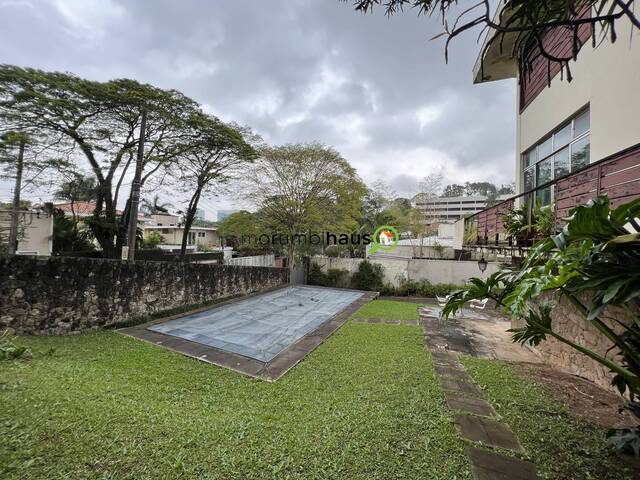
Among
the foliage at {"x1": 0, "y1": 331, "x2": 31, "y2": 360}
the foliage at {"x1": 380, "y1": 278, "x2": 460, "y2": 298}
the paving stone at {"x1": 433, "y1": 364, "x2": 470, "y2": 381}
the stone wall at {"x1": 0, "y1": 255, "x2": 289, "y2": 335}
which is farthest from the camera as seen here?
the foliage at {"x1": 380, "y1": 278, "x2": 460, "y2": 298}

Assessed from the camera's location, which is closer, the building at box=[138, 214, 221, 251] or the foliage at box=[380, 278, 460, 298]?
the foliage at box=[380, 278, 460, 298]

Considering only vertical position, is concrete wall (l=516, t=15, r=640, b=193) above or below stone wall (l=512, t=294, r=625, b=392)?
above

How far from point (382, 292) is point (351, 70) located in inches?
389

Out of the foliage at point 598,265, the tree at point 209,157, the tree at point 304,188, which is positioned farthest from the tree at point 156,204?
the foliage at point 598,265

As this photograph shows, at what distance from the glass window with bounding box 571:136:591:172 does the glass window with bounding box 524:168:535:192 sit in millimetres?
1605

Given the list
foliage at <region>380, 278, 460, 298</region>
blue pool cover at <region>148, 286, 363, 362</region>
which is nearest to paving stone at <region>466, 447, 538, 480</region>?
blue pool cover at <region>148, 286, 363, 362</region>

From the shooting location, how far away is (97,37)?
6.31 metres

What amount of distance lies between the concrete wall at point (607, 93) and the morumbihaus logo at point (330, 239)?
11.1 metres

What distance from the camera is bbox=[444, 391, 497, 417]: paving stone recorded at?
Answer: 2758mm

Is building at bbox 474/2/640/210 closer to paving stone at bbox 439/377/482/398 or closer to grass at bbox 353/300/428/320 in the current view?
paving stone at bbox 439/377/482/398

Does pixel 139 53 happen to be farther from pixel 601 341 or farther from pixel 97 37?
pixel 601 341

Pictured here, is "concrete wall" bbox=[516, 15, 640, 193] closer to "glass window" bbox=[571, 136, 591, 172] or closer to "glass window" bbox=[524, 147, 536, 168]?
"glass window" bbox=[571, 136, 591, 172]

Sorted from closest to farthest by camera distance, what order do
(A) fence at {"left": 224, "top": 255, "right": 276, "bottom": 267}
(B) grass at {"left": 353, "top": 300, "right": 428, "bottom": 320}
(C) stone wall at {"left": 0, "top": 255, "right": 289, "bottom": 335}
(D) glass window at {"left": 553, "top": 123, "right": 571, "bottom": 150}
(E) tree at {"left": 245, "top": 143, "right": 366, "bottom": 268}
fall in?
(C) stone wall at {"left": 0, "top": 255, "right": 289, "bottom": 335} → (D) glass window at {"left": 553, "top": 123, "right": 571, "bottom": 150} → (B) grass at {"left": 353, "top": 300, "right": 428, "bottom": 320} → (A) fence at {"left": 224, "top": 255, "right": 276, "bottom": 267} → (E) tree at {"left": 245, "top": 143, "right": 366, "bottom": 268}

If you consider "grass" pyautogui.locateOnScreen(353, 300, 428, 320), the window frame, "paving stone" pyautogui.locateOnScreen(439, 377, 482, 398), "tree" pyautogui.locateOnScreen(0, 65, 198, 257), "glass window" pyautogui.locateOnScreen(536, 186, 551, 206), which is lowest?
"grass" pyautogui.locateOnScreen(353, 300, 428, 320)
